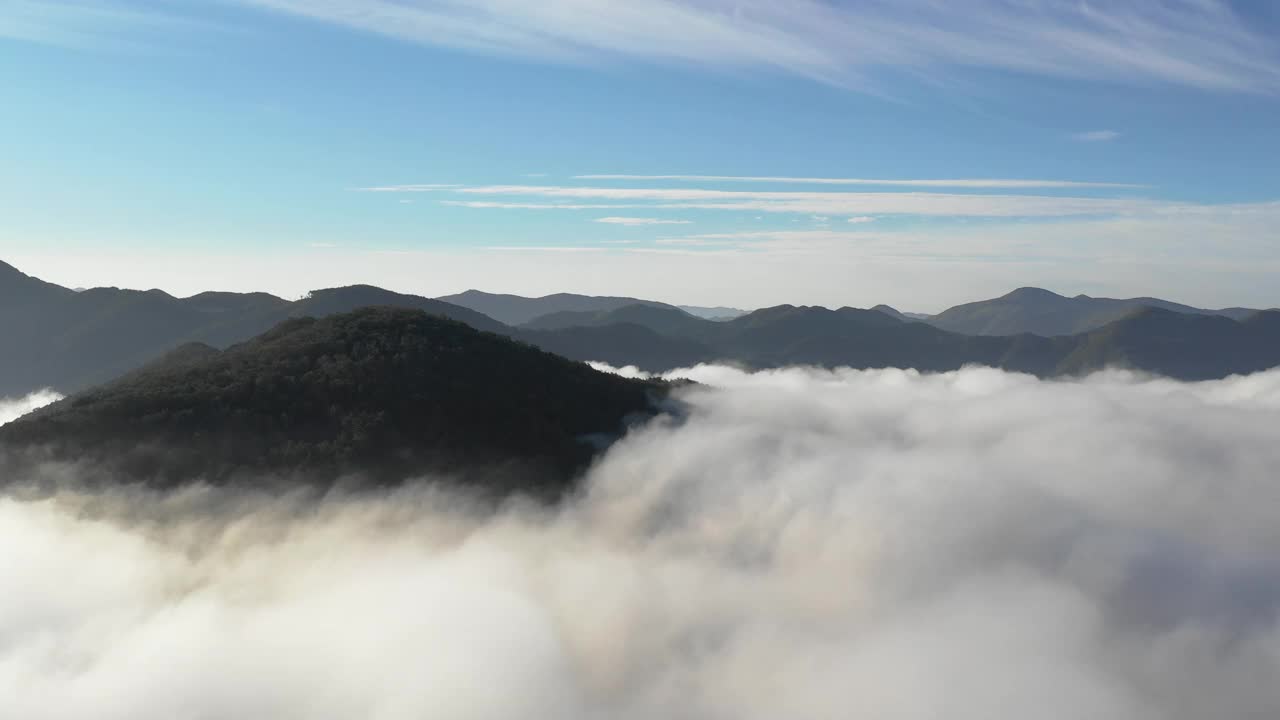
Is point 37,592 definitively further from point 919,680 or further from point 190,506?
point 919,680

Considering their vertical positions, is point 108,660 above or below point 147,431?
below

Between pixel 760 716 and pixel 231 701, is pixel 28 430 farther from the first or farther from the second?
pixel 760 716

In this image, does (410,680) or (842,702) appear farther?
(410,680)

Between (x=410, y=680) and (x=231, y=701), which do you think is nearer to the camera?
(x=231, y=701)

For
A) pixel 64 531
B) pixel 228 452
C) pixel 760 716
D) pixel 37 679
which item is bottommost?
pixel 760 716

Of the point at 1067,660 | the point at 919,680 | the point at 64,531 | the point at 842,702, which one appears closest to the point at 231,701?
the point at 64,531

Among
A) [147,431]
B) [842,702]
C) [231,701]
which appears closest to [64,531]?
[147,431]

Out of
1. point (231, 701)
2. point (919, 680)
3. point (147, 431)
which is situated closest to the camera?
point (919, 680)

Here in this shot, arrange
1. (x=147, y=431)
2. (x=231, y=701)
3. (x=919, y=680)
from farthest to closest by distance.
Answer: (x=147, y=431)
(x=231, y=701)
(x=919, y=680)

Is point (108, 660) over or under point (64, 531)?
under
